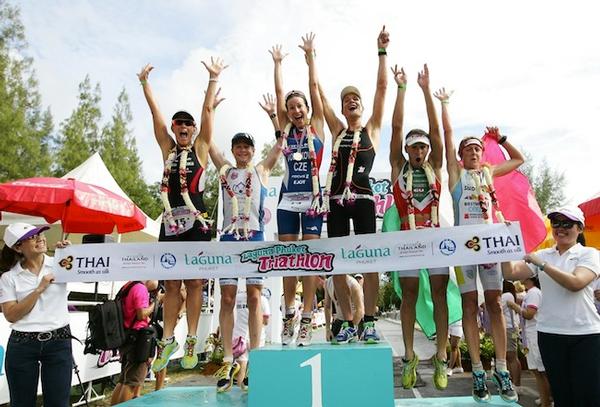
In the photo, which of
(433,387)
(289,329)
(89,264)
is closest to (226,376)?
(289,329)

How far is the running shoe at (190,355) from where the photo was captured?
4660 mm

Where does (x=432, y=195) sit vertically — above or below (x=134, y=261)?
above

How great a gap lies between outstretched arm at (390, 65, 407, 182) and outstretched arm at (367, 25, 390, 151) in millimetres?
155

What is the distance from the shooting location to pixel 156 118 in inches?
212

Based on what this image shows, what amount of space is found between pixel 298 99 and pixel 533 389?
724 centimetres

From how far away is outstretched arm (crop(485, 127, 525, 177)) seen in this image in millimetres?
4980

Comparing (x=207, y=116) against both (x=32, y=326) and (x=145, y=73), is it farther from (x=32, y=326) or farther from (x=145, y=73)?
(x=32, y=326)

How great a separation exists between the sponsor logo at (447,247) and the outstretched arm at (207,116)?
265 cm

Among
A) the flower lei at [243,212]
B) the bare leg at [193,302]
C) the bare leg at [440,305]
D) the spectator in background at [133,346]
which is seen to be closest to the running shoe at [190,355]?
the bare leg at [193,302]

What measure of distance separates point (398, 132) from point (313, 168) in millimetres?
989

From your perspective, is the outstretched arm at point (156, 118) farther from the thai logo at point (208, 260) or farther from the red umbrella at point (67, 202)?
the red umbrella at point (67, 202)

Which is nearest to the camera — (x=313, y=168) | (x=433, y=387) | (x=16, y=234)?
(x=16, y=234)

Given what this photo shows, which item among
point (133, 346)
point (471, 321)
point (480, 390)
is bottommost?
point (480, 390)

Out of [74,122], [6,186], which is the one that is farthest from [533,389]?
[74,122]
